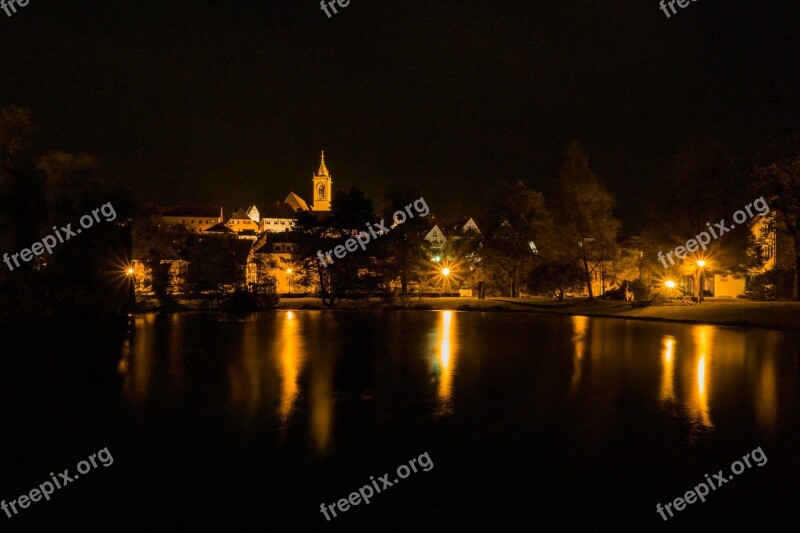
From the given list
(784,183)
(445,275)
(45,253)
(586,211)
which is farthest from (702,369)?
(445,275)

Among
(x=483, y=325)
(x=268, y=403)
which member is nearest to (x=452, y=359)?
(x=268, y=403)

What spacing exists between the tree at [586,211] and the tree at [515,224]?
232 inches

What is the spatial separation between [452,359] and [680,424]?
23.2 feet

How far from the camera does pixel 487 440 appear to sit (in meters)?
7.00

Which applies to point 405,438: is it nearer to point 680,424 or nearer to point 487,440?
point 487,440

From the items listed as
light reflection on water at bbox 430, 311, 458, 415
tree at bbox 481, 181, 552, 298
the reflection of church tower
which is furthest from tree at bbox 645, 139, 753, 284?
the reflection of church tower

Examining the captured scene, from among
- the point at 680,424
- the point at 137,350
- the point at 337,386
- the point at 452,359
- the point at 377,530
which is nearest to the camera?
the point at 377,530

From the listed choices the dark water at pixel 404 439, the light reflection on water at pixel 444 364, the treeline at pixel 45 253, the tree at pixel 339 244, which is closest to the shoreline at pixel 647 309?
the tree at pixel 339 244

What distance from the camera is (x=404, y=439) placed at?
7062 mm

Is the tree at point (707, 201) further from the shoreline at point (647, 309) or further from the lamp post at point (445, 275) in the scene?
the lamp post at point (445, 275)

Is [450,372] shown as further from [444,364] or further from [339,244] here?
[339,244]

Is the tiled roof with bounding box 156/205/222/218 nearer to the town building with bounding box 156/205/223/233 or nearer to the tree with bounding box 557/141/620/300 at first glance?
the town building with bounding box 156/205/223/233

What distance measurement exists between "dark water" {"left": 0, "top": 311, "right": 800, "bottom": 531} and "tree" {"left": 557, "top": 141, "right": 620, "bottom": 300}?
24.9m

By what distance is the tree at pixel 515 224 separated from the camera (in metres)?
45.5
